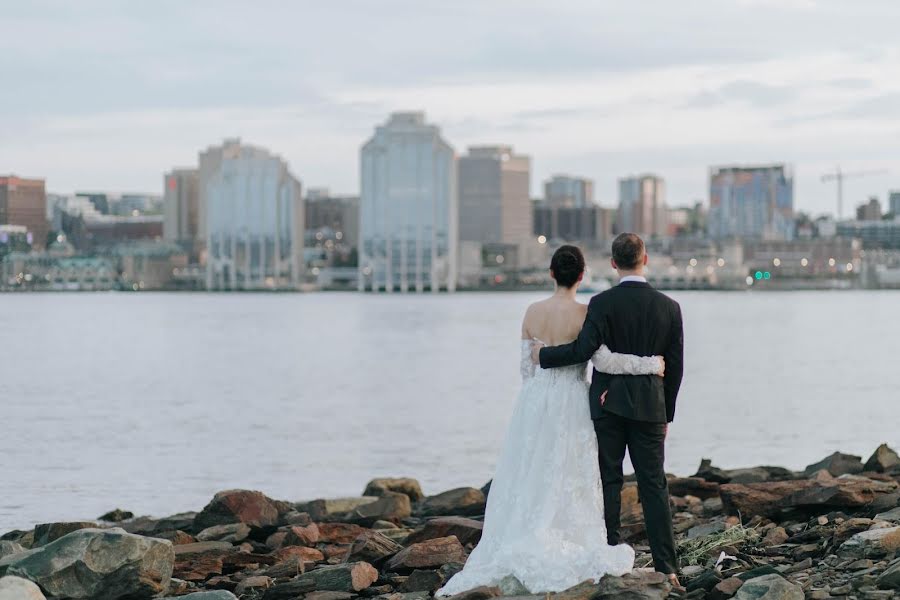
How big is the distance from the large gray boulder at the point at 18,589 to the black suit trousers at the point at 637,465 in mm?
4003

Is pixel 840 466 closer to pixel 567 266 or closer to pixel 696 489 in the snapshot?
pixel 696 489

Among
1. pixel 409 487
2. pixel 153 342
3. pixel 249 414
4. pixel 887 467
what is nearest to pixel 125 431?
pixel 249 414

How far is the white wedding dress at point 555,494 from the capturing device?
925 centimetres

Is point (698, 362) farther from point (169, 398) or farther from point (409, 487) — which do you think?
point (409, 487)

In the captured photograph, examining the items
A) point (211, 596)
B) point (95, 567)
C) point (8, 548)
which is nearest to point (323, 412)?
point (8, 548)

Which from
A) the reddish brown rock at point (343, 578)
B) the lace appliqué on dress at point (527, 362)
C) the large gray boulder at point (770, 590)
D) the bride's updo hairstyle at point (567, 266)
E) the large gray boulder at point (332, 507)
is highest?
the bride's updo hairstyle at point (567, 266)

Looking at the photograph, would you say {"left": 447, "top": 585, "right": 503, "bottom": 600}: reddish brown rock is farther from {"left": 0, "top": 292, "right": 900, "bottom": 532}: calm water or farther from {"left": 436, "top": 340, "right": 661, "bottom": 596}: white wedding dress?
{"left": 0, "top": 292, "right": 900, "bottom": 532}: calm water

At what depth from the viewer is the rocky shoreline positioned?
9.48 metres

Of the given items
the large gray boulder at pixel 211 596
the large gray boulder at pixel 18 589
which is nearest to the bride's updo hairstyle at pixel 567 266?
the large gray boulder at pixel 211 596

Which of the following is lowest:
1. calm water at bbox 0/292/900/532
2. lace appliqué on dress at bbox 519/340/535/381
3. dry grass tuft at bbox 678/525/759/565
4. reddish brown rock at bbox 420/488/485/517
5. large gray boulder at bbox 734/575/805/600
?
calm water at bbox 0/292/900/532

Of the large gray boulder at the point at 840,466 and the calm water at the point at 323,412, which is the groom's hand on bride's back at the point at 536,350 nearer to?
the large gray boulder at the point at 840,466

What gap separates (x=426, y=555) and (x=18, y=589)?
303 centimetres

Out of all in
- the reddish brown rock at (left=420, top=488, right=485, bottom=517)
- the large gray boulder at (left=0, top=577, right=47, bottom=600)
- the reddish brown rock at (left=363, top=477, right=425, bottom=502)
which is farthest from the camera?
the reddish brown rock at (left=363, top=477, right=425, bottom=502)

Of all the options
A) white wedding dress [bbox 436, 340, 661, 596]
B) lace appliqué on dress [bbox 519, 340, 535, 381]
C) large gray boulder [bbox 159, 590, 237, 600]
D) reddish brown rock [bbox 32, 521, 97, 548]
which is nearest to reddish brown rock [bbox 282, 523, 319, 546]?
reddish brown rock [bbox 32, 521, 97, 548]
